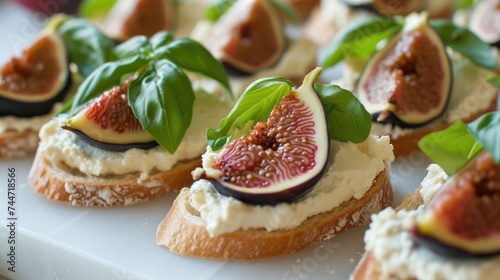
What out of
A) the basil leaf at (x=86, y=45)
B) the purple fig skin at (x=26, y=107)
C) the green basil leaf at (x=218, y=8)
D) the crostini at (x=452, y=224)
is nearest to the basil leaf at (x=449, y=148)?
the crostini at (x=452, y=224)

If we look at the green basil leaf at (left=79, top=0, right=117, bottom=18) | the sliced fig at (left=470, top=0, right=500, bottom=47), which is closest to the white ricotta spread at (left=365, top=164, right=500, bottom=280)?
the sliced fig at (left=470, top=0, right=500, bottom=47)

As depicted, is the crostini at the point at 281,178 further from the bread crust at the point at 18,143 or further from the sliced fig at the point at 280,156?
the bread crust at the point at 18,143

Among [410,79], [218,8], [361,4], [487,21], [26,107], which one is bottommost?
[487,21]

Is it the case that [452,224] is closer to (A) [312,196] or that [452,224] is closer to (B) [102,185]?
(A) [312,196]

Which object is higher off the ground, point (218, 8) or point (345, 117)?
point (345, 117)

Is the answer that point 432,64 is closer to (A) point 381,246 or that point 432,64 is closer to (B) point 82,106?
(A) point 381,246

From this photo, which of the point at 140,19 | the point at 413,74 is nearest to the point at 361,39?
the point at 413,74

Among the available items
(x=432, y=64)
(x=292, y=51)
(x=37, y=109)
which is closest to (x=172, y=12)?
(x=292, y=51)
